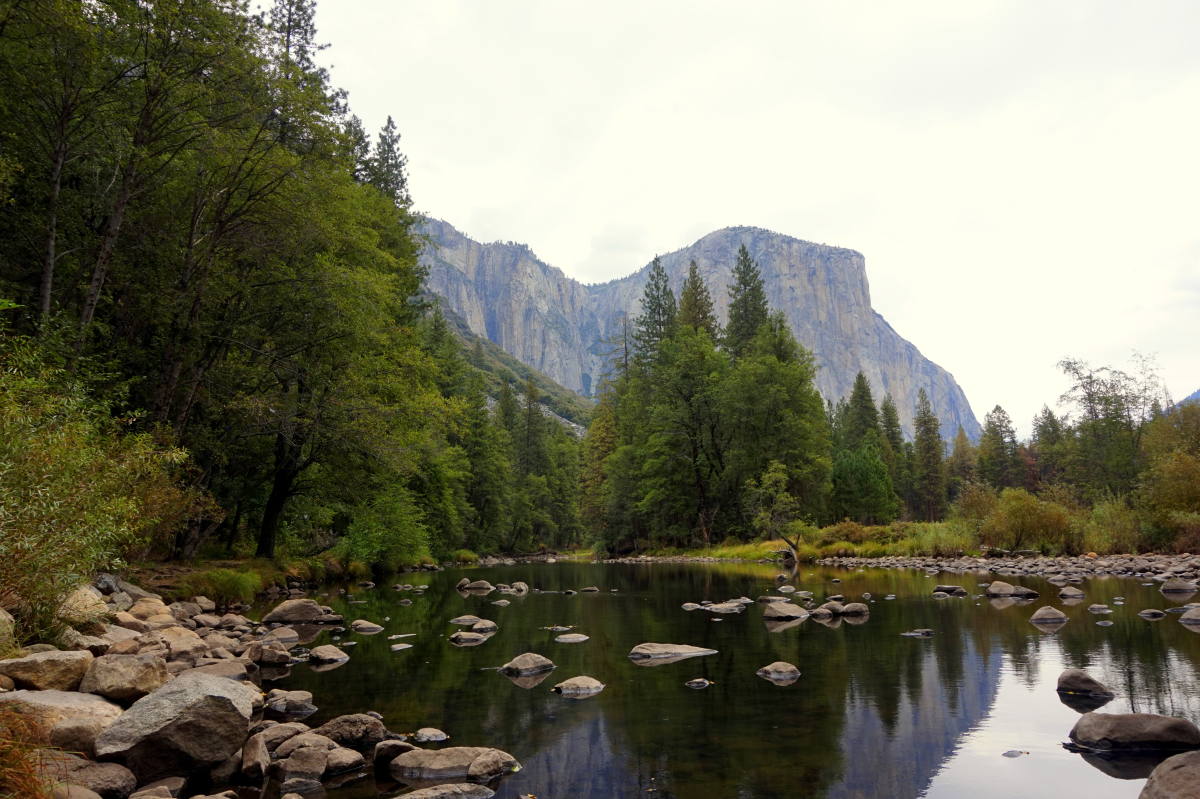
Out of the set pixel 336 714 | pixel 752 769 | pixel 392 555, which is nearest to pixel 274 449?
pixel 392 555

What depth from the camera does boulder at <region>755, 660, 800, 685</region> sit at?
374 inches

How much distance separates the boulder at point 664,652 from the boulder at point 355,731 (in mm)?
5100

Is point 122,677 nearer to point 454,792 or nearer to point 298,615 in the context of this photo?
point 454,792

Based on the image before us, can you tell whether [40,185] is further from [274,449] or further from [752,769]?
[752,769]

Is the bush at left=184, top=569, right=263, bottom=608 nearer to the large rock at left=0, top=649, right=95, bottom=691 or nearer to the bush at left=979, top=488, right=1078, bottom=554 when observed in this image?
the large rock at left=0, top=649, right=95, bottom=691

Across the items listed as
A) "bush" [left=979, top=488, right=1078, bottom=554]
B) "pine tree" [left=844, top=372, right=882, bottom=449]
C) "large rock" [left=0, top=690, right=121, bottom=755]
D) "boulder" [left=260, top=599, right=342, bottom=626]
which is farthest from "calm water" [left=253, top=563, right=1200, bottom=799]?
"pine tree" [left=844, top=372, right=882, bottom=449]

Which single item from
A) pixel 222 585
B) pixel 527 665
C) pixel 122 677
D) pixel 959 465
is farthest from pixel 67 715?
pixel 959 465

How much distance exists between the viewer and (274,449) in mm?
25391

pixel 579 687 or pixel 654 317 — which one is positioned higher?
pixel 654 317

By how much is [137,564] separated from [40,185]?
973 cm

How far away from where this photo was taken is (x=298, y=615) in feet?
54.3

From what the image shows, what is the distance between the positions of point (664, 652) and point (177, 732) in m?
7.54

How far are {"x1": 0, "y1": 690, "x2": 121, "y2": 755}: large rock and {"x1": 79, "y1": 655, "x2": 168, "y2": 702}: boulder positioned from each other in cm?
50

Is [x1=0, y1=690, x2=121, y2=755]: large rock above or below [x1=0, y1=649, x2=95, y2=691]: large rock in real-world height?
below
